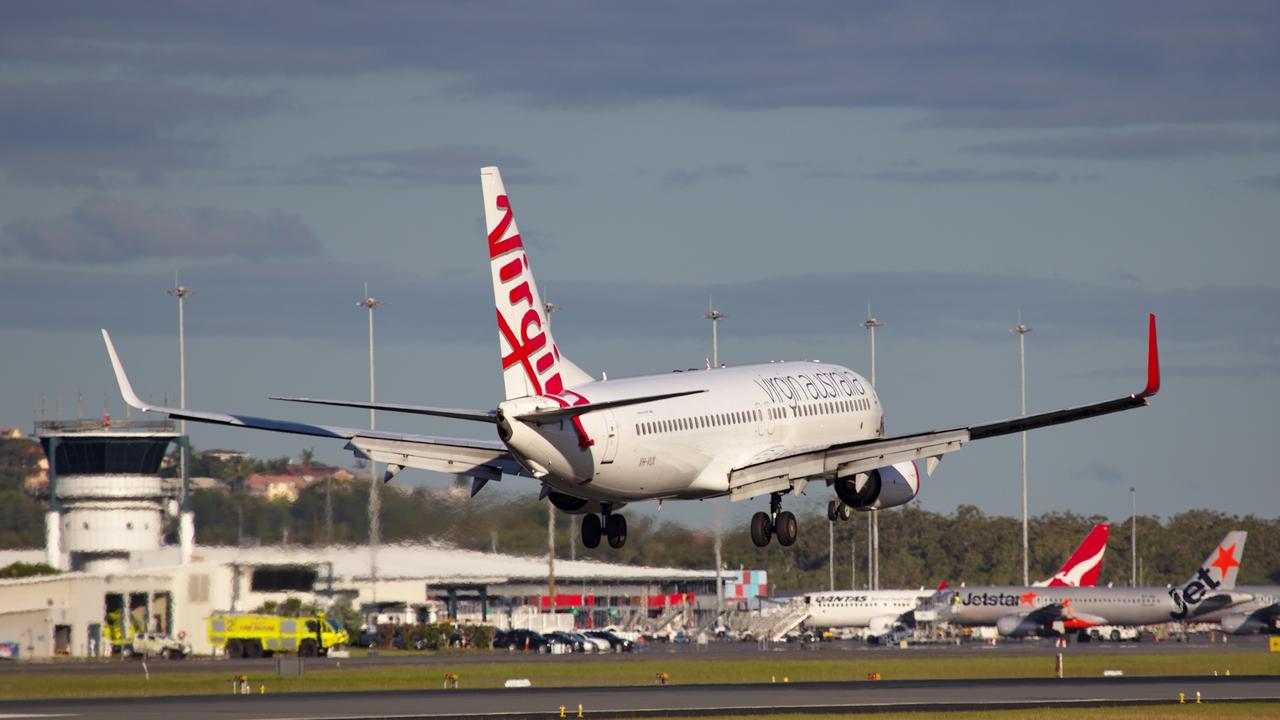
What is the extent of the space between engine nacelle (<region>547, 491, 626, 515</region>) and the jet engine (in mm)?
87827

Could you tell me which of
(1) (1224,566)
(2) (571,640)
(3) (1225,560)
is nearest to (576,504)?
(2) (571,640)

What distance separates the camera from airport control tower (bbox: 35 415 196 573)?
440 feet

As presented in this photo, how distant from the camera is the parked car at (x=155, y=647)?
11656cm

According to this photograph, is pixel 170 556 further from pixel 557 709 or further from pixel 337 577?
pixel 557 709

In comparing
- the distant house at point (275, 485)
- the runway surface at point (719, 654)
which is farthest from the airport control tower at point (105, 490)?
the runway surface at point (719, 654)

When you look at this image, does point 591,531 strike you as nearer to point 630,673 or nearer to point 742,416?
point 742,416

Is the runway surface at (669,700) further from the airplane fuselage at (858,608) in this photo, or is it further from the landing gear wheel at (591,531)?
the airplane fuselage at (858,608)

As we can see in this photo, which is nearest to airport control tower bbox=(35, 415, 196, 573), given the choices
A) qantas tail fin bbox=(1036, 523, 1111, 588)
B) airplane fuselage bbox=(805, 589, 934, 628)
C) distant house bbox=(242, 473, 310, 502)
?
distant house bbox=(242, 473, 310, 502)

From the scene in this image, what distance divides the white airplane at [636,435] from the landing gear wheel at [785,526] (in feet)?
0.14

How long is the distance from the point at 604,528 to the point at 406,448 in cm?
724

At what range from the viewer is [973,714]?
6519 centimetres

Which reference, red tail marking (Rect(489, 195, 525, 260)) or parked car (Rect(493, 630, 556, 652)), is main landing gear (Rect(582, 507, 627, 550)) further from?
parked car (Rect(493, 630, 556, 652))

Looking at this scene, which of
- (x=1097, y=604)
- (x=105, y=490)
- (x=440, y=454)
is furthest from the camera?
(x=1097, y=604)

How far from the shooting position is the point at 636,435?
186ft
